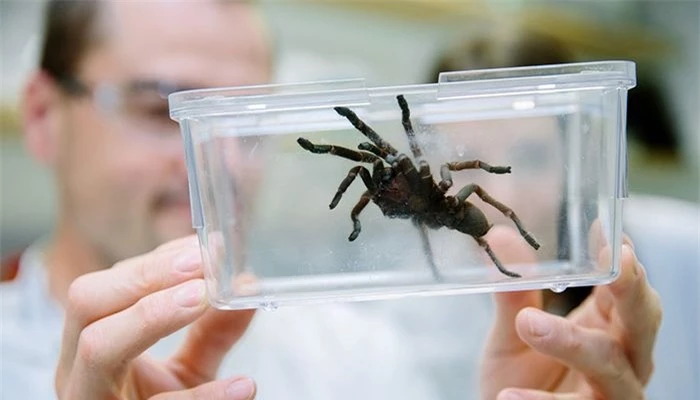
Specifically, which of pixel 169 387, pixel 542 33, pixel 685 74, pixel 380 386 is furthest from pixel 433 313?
pixel 169 387

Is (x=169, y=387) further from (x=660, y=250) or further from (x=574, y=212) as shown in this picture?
(x=660, y=250)

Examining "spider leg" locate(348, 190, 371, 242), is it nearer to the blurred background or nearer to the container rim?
the container rim

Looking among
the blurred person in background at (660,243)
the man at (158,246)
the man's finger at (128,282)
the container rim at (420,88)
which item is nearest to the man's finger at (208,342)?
the man at (158,246)

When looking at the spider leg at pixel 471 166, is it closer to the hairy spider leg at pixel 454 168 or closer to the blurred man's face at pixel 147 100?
the hairy spider leg at pixel 454 168

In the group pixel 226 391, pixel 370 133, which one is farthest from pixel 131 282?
pixel 370 133

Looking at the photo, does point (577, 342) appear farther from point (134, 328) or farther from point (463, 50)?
point (463, 50)

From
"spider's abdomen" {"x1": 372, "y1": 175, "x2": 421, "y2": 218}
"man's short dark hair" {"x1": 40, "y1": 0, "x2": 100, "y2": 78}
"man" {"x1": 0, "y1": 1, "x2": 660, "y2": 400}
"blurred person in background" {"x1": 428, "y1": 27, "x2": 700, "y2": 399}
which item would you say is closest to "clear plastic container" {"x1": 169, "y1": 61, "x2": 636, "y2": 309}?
"spider's abdomen" {"x1": 372, "y1": 175, "x2": 421, "y2": 218}

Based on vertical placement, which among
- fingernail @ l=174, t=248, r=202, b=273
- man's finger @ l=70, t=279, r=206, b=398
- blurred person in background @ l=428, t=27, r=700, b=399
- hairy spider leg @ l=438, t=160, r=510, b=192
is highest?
hairy spider leg @ l=438, t=160, r=510, b=192

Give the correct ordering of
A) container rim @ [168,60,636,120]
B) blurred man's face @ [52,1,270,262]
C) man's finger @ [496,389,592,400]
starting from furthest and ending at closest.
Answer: blurred man's face @ [52,1,270,262]
man's finger @ [496,389,592,400]
container rim @ [168,60,636,120]
